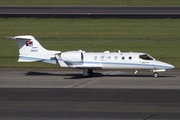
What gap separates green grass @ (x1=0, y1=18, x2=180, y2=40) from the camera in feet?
175

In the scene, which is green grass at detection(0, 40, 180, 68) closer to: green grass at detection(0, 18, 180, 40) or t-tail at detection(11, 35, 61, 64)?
green grass at detection(0, 18, 180, 40)

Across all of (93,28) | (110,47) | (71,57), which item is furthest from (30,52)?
(93,28)

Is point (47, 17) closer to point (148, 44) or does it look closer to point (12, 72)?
point (148, 44)

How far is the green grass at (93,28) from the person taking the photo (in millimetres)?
53250

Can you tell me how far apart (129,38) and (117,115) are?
3476cm

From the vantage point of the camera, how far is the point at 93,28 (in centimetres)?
5688

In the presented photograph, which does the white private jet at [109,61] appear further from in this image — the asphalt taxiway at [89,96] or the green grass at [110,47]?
the green grass at [110,47]

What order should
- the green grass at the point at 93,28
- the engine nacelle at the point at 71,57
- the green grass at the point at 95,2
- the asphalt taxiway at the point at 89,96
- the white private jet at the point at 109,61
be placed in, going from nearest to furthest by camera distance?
the asphalt taxiway at the point at 89,96 → the white private jet at the point at 109,61 → the engine nacelle at the point at 71,57 → the green grass at the point at 93,28 → the green grass at the point at 95,2

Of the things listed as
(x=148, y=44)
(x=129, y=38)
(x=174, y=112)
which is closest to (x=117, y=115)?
(x=174, y=112)

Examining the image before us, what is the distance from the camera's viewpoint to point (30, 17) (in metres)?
63.4

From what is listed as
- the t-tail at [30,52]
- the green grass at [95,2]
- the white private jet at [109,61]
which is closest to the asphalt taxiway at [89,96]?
the white private jet at [109,61]

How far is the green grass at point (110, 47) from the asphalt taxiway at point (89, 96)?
890 cm

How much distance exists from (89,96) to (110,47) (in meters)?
25.0

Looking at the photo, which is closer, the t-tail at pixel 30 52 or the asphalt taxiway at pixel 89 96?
the asphalt taxiway at pixel 89 96
